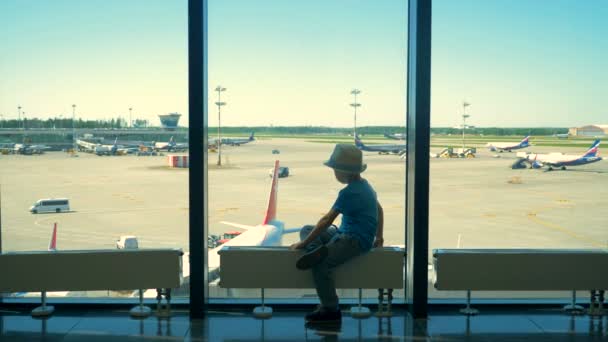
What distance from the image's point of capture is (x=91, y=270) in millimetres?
3375

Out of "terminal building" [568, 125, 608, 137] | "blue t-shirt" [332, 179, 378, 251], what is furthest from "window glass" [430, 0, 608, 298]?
"blue t-shirt" [332, 179, 378, 251]

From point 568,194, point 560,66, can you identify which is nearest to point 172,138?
point 560,66

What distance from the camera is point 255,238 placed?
20.6ft

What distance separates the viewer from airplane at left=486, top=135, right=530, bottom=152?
4.35 metres

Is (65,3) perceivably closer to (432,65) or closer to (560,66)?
(432,65)

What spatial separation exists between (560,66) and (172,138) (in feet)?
10.8

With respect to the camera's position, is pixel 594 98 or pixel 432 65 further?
pixel 594 98

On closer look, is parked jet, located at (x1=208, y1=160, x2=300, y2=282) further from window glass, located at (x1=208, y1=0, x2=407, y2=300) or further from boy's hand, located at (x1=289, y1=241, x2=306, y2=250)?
boy's hand, located at (x1=289, y1=241, x2=306, y2=250)

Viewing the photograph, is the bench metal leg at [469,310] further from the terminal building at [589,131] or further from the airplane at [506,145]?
the terminal building at [589,131]

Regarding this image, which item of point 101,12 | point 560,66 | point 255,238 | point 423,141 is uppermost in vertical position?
point 101,12

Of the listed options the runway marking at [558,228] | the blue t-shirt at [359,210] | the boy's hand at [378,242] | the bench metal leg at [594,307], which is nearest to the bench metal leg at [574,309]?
the bench metal leg at [594,307]

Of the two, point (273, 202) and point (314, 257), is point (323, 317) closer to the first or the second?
point (314, 257)

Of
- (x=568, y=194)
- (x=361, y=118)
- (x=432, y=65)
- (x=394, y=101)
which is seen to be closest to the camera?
(x=432, y=65)

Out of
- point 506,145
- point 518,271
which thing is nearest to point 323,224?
point 518,271
